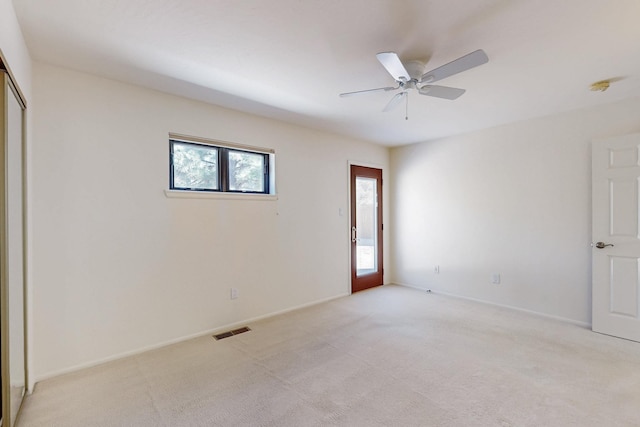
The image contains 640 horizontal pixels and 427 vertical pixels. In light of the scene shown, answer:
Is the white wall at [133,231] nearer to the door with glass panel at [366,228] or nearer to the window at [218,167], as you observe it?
the window at [218,167]

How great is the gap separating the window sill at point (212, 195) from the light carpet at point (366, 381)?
1.46 m

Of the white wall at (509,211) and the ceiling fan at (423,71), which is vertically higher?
the ceiling fan at (423,71)

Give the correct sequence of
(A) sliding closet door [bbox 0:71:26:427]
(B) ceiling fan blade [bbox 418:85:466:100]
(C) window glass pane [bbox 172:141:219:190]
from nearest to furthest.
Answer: (A) sliding closet door [bbox 0:71:26:427], (B) ceiling fan blade [bbox 418:85:466:100], (C) window glass pane [bbox 172:141:219:190]

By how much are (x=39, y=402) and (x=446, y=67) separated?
3.56 metres

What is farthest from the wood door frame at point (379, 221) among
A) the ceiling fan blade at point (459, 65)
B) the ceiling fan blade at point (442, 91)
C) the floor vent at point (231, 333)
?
the ceiling fan blade at point (459, 65)

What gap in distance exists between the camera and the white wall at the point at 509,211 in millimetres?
3375

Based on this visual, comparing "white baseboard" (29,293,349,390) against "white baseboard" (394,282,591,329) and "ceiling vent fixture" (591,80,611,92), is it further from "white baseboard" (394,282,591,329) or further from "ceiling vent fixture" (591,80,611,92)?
"ceiling vent fixture" (591,80,611,92)

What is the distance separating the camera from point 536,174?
3.70 meters

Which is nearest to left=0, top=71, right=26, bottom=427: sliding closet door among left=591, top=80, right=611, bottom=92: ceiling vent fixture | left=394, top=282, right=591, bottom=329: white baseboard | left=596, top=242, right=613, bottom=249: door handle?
left=591, top=80, right=611, bottom=92: ceiling vent fixture

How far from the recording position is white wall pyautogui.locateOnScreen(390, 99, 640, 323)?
3.38 m

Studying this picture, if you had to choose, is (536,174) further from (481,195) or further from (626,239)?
(626,239)

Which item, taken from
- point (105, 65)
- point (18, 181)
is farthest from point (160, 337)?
point (105, 65)

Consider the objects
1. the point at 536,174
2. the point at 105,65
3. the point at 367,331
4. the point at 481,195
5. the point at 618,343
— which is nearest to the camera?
the point at 105,65

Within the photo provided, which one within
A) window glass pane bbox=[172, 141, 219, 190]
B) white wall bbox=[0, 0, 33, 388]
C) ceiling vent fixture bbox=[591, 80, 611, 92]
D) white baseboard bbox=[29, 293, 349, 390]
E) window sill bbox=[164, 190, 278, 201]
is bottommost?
white baseboard bbox=[29, 293, 349, 390]
